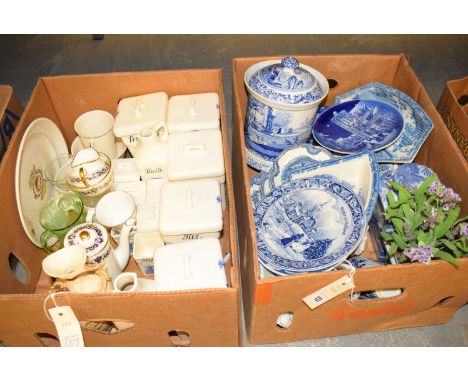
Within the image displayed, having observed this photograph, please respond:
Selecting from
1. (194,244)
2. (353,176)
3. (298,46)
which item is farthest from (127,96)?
(298,46)

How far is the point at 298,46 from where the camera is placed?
195cm

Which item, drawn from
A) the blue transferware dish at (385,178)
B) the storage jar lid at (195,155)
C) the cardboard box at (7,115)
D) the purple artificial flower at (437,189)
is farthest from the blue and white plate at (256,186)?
the cardboard box at (7,115)

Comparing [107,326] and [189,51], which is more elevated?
[189,51]

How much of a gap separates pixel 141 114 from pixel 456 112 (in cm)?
91

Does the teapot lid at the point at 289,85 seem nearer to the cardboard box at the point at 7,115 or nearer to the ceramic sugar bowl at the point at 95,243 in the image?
the ceramic sugar bowl at the point at 95,243

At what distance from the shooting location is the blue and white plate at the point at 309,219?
0.90 metres

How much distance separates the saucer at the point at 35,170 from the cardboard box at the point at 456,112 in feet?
3.87

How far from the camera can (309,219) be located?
95 cm

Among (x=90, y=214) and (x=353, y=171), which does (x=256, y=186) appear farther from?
(x=90, y=214)

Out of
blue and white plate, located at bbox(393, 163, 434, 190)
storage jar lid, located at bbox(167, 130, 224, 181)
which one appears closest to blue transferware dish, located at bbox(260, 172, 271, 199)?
storage jar lid, located at bbox(167, 130, 224, 181)

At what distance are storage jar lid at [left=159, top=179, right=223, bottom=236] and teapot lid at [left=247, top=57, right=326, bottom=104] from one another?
0.27 metres

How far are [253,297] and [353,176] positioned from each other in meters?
0.45

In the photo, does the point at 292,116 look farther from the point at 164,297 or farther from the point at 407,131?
the point at 164,297

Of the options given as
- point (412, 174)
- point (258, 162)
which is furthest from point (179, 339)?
point (412, 174)
